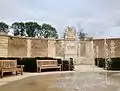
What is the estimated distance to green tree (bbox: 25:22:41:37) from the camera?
→ 59656 mm

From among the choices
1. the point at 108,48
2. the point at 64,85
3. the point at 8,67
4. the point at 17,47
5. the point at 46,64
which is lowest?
the point at 64,85

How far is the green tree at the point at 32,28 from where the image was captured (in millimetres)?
59656

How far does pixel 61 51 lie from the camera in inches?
1244

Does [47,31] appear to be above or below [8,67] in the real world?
above

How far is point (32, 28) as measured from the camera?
60156 mm

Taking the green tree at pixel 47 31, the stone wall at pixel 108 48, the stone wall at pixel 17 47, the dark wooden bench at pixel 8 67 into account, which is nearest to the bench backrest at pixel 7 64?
the dark wooden bench at pixel 8 67

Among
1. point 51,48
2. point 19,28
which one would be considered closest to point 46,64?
point 51,48

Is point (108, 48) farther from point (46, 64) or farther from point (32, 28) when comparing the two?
point (32, 28)

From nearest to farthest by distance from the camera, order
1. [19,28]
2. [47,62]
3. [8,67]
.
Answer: [8,67] < [47,62] < [19,28]

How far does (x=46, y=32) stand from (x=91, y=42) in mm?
A: 32002

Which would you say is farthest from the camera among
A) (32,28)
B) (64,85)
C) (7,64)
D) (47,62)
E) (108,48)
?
(32,28)

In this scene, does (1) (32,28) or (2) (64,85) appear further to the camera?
(1) (32,28)

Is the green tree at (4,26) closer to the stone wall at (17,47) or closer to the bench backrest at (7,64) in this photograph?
the stone wall at (17,47)

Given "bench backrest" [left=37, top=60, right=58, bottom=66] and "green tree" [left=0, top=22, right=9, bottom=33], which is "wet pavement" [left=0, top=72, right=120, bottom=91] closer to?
"bench backrest" [left=37, top=60, right=58, bottom=66]
